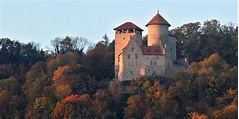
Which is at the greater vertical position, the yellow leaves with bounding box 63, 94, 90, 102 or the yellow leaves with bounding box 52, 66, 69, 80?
the yellow leaves with bounding box 52, 66, 69, 80

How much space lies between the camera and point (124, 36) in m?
63.6

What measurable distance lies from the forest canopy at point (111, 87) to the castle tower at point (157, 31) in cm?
284

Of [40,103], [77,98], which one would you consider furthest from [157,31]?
[40,103]

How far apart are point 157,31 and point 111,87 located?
17.4ft

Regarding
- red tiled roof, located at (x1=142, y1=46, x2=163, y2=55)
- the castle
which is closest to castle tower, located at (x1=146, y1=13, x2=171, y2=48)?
the castle

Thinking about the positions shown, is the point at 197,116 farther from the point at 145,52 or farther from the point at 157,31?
the point at 157,31

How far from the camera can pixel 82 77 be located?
61406 mm

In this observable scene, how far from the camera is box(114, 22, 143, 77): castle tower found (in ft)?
208

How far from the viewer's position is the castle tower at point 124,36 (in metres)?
63.2

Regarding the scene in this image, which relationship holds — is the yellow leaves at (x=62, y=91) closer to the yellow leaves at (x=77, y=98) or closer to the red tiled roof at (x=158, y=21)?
the yellow leaves at (x=77, y=98)

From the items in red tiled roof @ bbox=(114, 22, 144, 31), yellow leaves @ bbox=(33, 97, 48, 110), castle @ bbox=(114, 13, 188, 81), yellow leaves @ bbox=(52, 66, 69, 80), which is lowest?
A: yellow leaves @ bbox=(33, 97, 48, 110)

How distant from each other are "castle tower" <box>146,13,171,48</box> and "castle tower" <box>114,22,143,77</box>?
754mm

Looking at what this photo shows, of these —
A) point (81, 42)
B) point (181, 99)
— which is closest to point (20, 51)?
point (81, 42)

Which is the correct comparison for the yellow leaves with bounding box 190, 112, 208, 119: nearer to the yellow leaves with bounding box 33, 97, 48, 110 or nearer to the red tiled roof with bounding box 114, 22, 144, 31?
the red tiled roof with bounding box 114, 22, 144, 31
